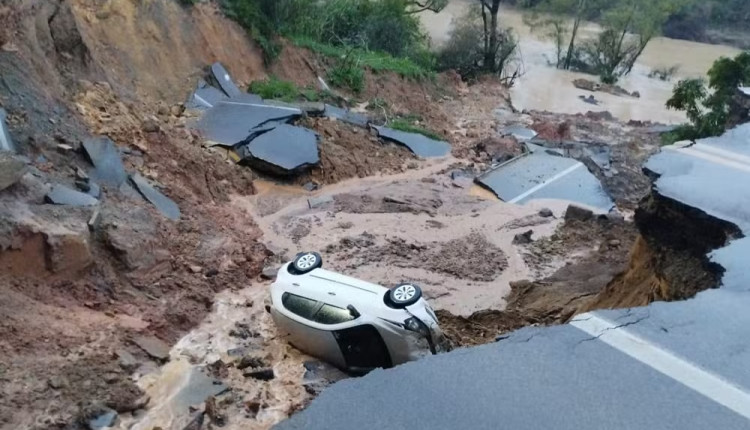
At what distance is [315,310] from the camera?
7.28 meters

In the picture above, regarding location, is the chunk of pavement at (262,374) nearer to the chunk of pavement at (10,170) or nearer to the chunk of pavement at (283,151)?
the chunk of pavement at (10,170)

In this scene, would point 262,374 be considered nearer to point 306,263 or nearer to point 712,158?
point 306,263

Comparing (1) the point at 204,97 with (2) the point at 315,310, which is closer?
(2) the point at 315,310

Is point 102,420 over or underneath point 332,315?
underneath

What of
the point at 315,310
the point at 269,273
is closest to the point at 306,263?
the point at 315,310

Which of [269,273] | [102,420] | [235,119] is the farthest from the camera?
[235,119]

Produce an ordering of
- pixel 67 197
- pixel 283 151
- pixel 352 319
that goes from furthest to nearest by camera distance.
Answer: pixel 283 151 < pixel 67 197 < pixel 352 319

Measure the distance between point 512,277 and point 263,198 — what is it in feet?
15.7

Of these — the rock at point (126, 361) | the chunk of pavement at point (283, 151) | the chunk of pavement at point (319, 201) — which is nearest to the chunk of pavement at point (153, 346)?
the rock at point (126, 361)

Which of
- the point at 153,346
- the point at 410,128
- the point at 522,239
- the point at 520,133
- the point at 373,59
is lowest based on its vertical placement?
the point at 520,133

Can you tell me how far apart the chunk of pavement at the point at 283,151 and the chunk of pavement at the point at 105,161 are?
3071 mm

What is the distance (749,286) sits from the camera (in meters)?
4.58

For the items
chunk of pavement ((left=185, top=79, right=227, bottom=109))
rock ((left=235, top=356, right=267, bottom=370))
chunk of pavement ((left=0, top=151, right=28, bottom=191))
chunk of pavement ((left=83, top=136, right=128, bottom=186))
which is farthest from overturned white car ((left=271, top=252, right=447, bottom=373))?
chunk of pavement ((left=185, top=79, right=227, bottom=109))

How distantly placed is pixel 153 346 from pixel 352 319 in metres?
2.34
